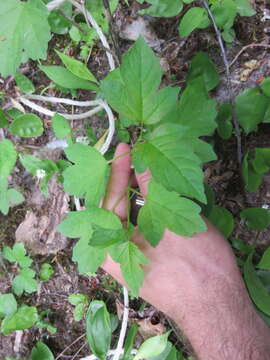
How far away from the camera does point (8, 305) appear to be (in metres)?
1.73

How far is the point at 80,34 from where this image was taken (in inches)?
59.9

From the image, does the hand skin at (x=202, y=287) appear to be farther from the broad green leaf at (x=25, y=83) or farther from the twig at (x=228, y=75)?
the broad green leaf at (x=25, y=83)

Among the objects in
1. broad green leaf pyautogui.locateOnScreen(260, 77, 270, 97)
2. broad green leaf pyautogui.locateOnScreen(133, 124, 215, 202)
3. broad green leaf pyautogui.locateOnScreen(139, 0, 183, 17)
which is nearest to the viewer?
broad green leaf pyautogui.locateOnScreen(133, 124, 215, 202)

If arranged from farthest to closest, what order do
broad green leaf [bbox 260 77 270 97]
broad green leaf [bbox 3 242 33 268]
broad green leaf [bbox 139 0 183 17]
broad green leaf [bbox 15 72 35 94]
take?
broad green leaf [bbox 3 242 33 268] → broad green leaf [bbox 15 72 35 94] → broad green leaf [bbox 139 0 183 17] → broad green leaf [bbox 260 77 270 97]

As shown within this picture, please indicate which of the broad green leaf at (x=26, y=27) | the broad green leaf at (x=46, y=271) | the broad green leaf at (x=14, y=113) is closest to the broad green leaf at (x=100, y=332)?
the broad green leaf at (x=46, y=271)

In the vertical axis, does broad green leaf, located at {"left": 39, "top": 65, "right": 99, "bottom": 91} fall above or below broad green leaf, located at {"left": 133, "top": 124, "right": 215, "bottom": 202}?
above

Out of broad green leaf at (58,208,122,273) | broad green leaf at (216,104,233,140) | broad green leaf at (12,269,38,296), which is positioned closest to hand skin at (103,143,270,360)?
broad green leaf at (58,208,122,273)

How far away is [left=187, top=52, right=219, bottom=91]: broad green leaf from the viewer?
1.31m

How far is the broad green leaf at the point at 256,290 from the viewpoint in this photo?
1256mm

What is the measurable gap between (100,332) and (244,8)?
1298mm

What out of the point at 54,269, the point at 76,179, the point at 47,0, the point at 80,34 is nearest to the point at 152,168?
the point at 76,179

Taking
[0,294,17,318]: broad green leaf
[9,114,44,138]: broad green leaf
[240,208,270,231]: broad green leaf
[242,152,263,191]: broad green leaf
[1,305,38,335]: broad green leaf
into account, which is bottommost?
[1,305,38,335]: broad green leaf

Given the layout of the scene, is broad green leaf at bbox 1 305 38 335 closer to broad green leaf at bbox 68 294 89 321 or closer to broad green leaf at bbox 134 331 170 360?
broad green leaf at bbox 68 294 89 321

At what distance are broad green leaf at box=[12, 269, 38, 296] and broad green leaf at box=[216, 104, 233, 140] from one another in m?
1.04
